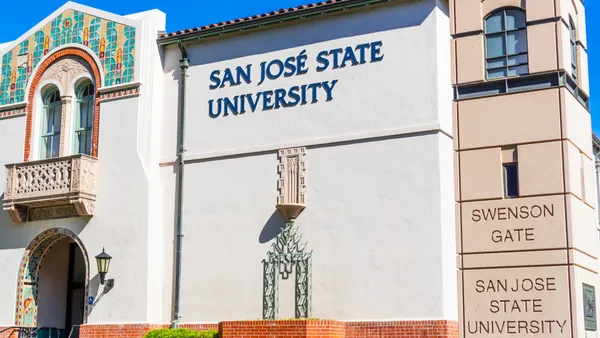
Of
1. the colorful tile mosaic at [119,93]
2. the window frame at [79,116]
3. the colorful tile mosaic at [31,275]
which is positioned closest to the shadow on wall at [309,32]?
the colorful tile mosaic at [119,93]

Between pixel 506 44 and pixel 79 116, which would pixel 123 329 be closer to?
pixel 79 116

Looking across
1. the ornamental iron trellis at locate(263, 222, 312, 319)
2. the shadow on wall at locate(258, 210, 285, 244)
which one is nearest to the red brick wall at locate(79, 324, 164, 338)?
the ornamental iron trellis at locate(263, 222, 312, 319)

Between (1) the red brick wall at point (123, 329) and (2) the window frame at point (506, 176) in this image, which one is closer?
(2) the window frame at point (506, 176)

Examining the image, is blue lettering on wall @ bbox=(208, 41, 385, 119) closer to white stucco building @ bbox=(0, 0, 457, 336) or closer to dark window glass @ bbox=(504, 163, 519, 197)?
white stucco building @ bbox=(0, 0, 457, 336)

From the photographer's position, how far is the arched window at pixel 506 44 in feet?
59.4

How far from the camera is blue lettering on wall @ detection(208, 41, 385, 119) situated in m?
18.7

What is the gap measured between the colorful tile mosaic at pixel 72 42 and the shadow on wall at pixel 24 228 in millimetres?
2871

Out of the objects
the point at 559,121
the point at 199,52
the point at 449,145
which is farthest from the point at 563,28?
the point at 199,52

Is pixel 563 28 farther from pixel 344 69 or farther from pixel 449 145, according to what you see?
pixel 344 69

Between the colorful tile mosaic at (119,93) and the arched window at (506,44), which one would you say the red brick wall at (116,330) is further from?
the arched window at (506,44)

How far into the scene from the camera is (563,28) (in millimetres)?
18016

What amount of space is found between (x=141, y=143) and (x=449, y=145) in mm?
6827

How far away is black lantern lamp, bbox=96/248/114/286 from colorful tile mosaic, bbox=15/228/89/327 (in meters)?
1.22

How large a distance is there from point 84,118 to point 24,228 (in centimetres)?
289
